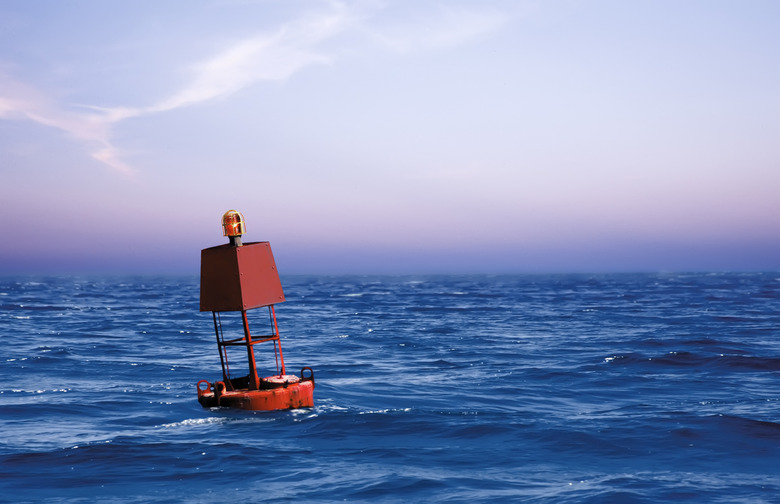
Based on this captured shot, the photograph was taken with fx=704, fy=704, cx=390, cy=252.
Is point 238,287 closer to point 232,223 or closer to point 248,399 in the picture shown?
point 232,223

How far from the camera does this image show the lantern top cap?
60.4 ft

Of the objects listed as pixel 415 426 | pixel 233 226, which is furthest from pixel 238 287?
pixel 415 426

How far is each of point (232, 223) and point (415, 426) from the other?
24.1 ft

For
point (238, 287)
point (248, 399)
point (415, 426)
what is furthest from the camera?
point (415, 426)

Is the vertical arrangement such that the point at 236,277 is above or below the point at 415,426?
above

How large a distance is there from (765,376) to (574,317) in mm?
32959

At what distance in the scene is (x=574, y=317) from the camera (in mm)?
61188

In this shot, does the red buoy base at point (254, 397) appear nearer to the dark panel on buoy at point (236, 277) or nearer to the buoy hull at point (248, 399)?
the buoy hull at point (248, 399)

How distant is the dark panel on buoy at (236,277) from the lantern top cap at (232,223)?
1.19 feet

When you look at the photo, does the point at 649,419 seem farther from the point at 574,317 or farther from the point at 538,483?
the point at 574,317

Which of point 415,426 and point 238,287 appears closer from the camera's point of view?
point 238,287

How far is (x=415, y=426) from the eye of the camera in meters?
19.2

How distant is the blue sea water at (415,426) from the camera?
1379cm

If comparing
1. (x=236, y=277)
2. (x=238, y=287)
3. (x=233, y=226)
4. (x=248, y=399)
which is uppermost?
(x=233, y=226)
